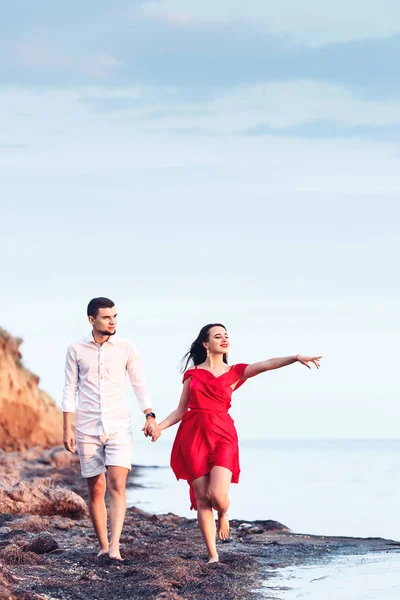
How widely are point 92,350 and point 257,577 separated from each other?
2753 millimetres

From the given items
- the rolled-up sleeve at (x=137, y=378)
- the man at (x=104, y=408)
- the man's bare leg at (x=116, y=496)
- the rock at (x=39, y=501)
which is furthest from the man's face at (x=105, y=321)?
the rock at (x=39, y=501)

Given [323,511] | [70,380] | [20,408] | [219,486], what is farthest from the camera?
[20,408]

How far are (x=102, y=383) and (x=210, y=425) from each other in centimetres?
109

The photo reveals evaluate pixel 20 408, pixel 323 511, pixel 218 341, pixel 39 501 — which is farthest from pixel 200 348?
pixel 20 408

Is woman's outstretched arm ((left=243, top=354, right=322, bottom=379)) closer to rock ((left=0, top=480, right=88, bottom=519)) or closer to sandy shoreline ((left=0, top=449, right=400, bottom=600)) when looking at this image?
sandy shoreline ((left=0, top=449, right=400, bottom=600))

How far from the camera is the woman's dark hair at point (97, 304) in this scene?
9281 millimetres

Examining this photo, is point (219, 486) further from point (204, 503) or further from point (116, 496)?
point (116, 496)

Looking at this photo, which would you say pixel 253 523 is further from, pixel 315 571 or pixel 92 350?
pixel 92 350

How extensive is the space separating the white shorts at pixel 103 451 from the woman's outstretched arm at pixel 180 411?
0.35 metres

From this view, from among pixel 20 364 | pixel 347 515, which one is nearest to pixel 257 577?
pixel 347 515

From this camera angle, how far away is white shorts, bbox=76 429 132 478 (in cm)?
916

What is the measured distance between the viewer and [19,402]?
37.6 meters

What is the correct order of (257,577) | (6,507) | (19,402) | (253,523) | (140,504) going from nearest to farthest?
(257,577) < (6,507) < (253,523) < (140,504) < (19,402)

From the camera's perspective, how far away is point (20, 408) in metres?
37.8
